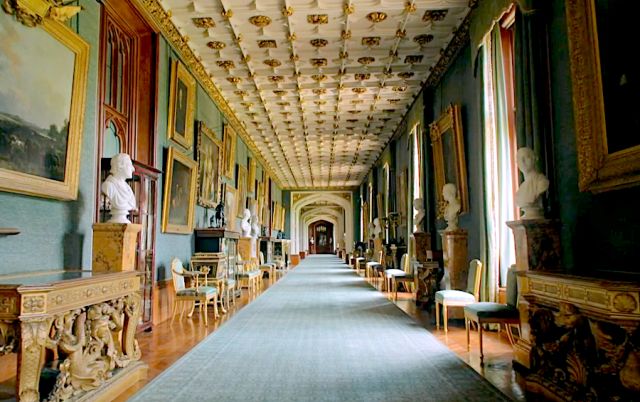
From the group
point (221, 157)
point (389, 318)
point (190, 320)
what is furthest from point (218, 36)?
point (389, 318)

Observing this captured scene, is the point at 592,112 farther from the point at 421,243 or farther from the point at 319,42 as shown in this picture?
the point at 421,243

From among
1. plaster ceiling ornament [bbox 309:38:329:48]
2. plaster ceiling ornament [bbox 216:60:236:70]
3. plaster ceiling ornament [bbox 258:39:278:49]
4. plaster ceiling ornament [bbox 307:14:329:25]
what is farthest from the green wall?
plaster ceiling ornament [bbox 309:38:329:48]

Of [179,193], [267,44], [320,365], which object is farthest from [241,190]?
[320,365]

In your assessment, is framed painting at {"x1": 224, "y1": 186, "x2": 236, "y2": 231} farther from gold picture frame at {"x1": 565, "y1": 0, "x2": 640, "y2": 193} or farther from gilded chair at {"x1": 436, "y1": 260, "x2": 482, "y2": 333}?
gold picture frame at {"x1": 565, "y1": 0, "x2": 640, "y2": 193}

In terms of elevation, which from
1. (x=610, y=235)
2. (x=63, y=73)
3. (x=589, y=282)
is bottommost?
(x=589, y=282)

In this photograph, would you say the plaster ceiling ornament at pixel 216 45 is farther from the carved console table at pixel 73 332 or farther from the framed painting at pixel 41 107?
the carved console table at pixel 73 332

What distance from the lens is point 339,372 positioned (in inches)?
169

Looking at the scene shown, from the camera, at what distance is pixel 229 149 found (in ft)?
43.2

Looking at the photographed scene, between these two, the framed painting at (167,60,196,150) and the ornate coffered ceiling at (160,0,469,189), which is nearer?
the ornate coffered ceiling at (160,0,469,189)

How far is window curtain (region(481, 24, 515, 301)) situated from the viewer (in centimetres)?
637

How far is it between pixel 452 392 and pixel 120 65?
635 cm

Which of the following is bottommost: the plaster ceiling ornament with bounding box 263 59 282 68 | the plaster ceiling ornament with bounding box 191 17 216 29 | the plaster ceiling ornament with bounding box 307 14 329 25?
the plaster ceiling ornament with bounding box 191 17 216 29

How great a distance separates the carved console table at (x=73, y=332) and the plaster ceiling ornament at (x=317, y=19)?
5504 millimetres

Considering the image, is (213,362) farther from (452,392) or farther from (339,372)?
(452,392)
